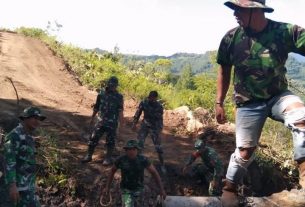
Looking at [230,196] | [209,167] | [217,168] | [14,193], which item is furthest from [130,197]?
[230,196]

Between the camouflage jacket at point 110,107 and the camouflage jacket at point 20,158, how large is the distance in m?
3.74

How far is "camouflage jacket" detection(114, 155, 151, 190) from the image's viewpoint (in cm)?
692

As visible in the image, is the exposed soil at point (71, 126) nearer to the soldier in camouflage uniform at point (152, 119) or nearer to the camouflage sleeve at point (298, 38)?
the soldier in camouflage uniform at point (152, 119)

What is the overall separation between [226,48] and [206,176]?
279 inches

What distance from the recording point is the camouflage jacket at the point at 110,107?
9.40 m

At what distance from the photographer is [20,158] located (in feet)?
18.5

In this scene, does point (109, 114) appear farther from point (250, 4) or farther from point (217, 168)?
point (250, 4)

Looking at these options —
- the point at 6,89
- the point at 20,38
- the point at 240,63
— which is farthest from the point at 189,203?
the point at 20,38

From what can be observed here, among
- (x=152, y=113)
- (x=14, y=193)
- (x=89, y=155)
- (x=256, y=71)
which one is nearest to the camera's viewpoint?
(x=256, y=71)

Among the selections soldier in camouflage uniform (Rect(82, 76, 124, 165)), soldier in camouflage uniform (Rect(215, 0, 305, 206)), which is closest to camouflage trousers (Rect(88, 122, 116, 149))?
soldier in camouflage uniform (Rect(82, 76, 124, 165))

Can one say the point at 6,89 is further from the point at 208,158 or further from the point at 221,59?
the point at 221,59

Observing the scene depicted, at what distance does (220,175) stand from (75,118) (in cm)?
552

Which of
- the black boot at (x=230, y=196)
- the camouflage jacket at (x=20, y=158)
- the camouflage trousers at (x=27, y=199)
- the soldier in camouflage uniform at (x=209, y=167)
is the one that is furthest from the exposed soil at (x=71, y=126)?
the black boot at (x=230, y=196)

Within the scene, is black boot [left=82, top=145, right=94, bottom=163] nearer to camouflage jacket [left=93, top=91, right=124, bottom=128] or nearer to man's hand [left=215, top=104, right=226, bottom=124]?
camouflage jacket [left=93, top=91, right=124, bottom=128]
